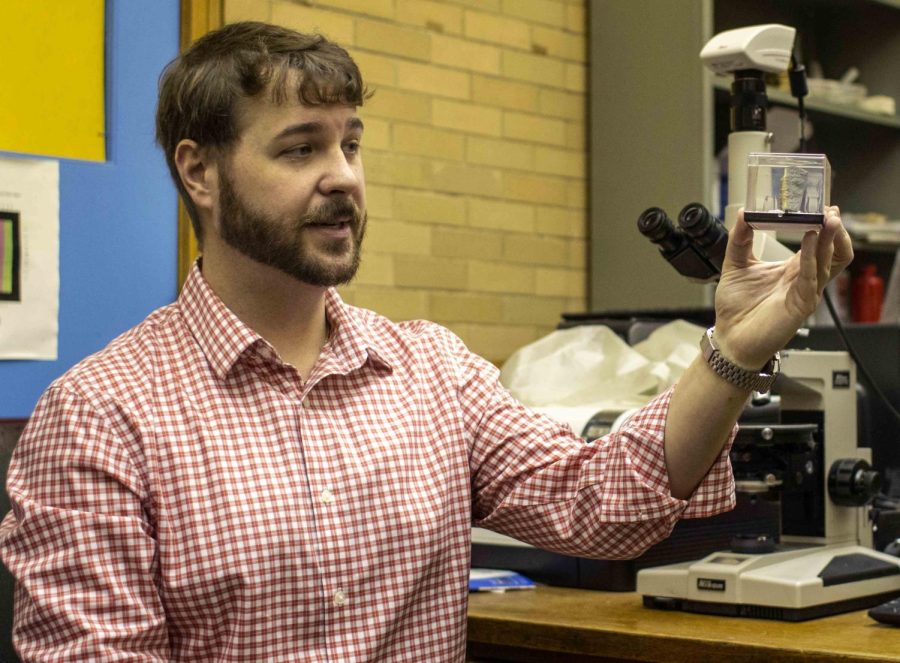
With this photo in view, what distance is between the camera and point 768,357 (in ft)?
4.54

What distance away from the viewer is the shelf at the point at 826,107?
→ 3.31m

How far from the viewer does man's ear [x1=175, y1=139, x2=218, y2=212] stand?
5.32 feet

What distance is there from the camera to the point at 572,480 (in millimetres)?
1575

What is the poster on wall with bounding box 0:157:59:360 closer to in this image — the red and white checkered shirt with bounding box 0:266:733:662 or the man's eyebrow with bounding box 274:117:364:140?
the red and white checkered shirt with bounding box 0:266:733:662

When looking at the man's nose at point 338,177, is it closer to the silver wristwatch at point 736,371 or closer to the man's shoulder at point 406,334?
the man's shoulder at point 406,334

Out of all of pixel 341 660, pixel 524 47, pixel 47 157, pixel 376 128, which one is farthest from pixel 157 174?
pixel 524 47

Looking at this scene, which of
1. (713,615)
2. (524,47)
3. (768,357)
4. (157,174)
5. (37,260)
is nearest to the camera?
(768,357)

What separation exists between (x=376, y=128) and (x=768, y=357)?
170 cm

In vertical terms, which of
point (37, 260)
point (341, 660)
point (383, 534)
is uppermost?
point (37, 260)

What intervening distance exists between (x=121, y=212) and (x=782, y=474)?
1.15 m

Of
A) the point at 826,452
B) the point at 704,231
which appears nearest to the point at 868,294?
the point at 826,452

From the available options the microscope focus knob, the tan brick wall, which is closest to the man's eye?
the microscope focus knob

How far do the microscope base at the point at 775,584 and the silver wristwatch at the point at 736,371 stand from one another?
1.11 ft

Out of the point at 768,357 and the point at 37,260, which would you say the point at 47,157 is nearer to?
A: the point at 37,260
